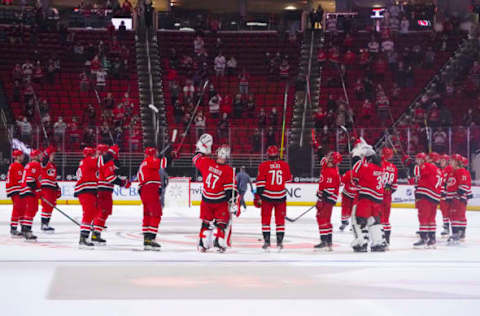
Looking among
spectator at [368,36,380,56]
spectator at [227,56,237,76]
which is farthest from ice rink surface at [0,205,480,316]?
spectator at [368,36,380,56]

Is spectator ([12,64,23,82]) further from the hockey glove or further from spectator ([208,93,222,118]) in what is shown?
the hockey glove

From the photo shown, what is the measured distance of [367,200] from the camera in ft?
35.6

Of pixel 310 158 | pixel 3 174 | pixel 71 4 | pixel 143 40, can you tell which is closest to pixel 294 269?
pixel 310 158

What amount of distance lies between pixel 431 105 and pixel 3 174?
13.3m

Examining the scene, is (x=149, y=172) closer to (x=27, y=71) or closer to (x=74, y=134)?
(x=74, y=134)

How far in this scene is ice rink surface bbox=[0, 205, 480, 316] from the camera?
6383 millimetres

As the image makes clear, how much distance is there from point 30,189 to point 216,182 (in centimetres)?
354

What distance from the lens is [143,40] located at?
28766 millimetres

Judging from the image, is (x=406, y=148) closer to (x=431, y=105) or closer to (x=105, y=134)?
(x=431, y=105)

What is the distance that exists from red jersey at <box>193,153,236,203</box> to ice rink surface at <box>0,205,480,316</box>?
0.80m

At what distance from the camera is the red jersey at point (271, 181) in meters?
11.0

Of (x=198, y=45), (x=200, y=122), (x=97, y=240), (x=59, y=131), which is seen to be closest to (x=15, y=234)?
(x=97, y=240)

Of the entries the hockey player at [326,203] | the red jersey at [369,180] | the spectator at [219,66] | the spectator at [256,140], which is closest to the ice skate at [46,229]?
the hockey player at [326,203]

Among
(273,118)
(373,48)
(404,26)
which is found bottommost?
(273,118)
